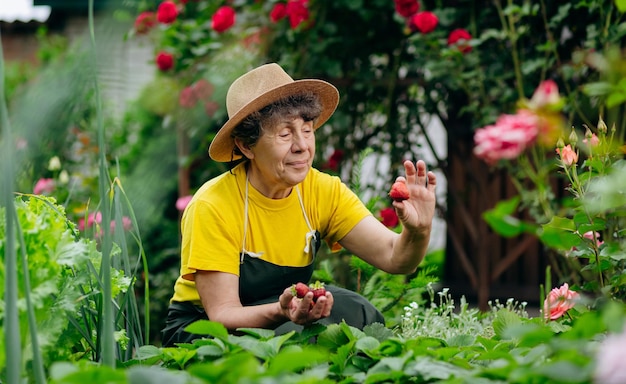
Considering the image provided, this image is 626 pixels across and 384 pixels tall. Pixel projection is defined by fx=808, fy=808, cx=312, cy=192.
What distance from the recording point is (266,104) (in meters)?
2.26

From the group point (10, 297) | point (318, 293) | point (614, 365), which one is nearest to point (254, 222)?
point (318, 293)

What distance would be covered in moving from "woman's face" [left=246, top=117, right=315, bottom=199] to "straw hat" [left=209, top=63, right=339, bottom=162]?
79mm

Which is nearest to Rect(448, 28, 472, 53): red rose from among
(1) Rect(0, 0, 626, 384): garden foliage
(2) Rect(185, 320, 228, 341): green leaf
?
(1) Rect(0, 0, 626, 384): garden foliage

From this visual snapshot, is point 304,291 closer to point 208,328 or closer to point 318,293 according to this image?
point 318,293

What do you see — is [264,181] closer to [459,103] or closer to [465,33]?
[465,33]

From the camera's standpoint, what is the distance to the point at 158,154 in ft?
17.3

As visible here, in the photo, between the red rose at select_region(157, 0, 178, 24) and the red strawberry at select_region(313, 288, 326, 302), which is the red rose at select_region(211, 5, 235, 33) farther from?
the red strawberry at select_region(313, 288, 326, 302)

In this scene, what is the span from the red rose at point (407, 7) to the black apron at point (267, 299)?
64.8 inches

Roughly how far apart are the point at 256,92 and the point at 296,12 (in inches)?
67.0

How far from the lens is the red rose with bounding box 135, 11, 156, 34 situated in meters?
4.49

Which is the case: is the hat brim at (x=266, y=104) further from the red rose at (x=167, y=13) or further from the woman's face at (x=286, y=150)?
the red rose at (x=167, y=13)

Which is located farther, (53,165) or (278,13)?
(53,165)

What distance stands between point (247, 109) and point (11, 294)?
103cm

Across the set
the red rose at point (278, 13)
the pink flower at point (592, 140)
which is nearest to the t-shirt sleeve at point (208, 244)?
the pink flower at point (592, 140)
